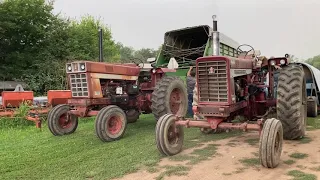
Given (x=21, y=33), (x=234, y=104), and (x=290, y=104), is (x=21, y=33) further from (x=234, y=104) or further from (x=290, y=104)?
(x=290, y=104)

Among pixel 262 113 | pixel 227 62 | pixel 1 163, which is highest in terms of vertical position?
pixel 227 62

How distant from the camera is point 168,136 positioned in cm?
483

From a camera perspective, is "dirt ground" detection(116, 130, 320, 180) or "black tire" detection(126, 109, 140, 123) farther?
"black tire" detection(126, 109, 140, 123)

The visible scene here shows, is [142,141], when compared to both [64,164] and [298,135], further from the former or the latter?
[298,135]

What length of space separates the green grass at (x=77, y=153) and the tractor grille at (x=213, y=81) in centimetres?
91

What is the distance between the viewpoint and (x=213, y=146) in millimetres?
5285

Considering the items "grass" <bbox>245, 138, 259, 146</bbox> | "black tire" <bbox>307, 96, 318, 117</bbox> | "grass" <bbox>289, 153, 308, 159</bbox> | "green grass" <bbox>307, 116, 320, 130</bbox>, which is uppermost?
"black tire" <bbox>307, 96, 318, 117</bbox>

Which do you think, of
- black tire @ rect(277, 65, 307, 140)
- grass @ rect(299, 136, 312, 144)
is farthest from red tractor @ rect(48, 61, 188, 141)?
grass @ rect(299, 136, 312, 144)

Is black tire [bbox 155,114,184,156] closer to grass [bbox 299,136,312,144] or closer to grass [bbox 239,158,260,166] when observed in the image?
grass [bbox 239,158,260,166]

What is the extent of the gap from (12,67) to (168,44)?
924 centimetres

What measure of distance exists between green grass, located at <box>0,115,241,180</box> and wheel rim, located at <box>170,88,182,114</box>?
2.67 ft

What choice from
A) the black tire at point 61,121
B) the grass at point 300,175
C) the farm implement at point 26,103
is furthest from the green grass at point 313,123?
the farm implement at point 26,103

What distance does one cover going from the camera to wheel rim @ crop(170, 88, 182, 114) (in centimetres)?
754

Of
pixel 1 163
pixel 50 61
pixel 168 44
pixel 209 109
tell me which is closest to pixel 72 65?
pixel 1 163
